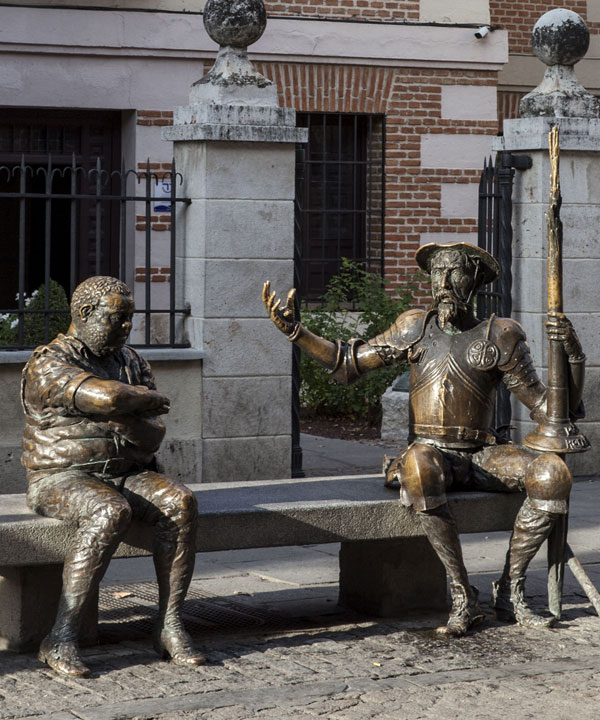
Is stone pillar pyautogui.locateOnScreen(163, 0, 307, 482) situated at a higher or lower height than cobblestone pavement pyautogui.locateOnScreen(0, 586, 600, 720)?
higher

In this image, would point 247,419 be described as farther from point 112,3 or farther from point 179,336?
point 112,3

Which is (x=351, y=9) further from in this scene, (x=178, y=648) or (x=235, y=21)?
(x=178, y=648)

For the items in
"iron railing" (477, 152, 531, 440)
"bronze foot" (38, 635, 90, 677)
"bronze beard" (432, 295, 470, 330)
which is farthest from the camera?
"iron railing" (477, 152, 531, 440)

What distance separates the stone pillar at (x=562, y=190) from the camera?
9.45 m

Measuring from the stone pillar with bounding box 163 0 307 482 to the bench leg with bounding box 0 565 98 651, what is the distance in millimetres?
3475

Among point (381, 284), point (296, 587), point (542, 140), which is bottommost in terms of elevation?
point (296, 587)

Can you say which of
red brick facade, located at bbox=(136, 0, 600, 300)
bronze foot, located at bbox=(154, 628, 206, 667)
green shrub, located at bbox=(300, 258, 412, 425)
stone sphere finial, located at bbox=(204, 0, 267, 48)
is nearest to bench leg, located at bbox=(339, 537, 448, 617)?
bronze foot, located at bbox=(154, 628, 206, 667)

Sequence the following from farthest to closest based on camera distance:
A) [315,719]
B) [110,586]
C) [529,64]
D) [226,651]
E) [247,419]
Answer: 1. [529,64]
2. [247,419]
3. [110,586]
4. [226,651]
5. [315,719]

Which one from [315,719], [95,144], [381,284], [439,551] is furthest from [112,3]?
[315,719]

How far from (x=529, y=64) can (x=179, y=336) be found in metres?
7.50

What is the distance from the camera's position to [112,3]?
41.2 ft

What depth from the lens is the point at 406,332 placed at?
6105 millimetres

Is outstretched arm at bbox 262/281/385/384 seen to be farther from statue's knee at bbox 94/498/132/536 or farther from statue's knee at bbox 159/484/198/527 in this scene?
statue's knee at bbox 94/498/132/536

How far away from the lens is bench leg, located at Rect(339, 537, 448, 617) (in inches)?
240
